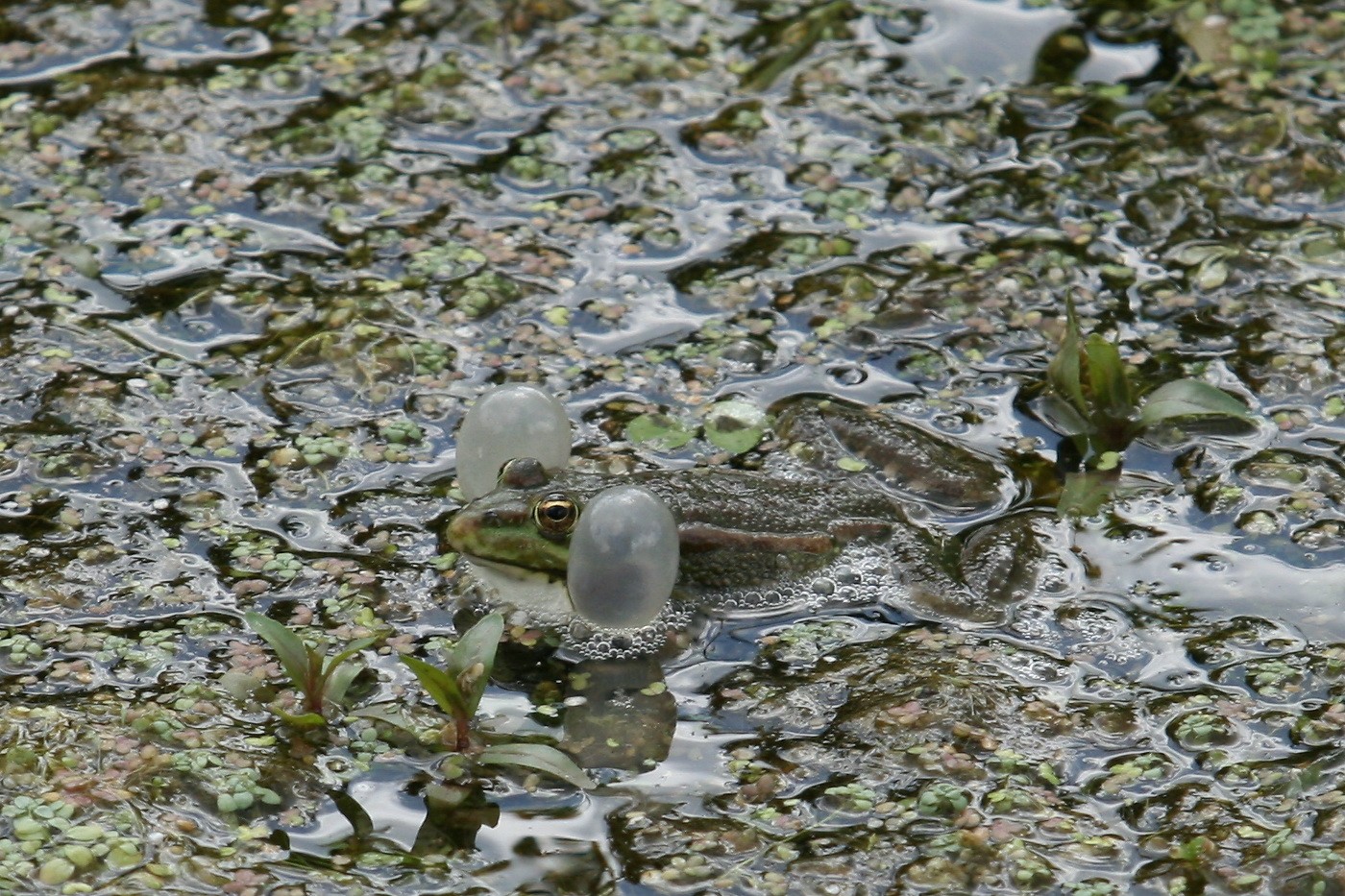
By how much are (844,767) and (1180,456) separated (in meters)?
1.73

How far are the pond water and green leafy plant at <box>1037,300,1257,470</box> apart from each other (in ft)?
0.26

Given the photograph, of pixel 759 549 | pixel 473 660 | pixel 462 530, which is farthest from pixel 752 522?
pixel 473 660

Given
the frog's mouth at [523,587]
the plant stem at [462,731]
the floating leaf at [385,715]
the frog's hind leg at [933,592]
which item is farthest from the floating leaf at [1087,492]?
the floating leaf at [385,715]

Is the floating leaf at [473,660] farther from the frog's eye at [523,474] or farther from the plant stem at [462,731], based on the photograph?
the frog's eye at [523,474]

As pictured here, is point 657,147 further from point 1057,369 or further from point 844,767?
point 844,767

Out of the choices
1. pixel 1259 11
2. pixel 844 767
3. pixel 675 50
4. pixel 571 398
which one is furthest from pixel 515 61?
pixel 844 767

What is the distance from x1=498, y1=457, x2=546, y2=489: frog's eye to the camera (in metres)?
4.11

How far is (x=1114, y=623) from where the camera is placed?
4281mm

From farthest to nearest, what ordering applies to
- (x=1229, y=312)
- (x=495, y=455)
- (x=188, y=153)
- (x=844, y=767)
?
(x=188, y=153) < (x=1229, y=312) < (x=495, y=455) < (x=844, y=767)

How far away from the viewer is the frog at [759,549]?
4.06 meters

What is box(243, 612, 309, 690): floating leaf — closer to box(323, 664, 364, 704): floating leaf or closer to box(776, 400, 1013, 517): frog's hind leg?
box(323, 664, 364, 704): floating leaf

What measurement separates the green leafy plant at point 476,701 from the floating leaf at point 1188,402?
6.84ft

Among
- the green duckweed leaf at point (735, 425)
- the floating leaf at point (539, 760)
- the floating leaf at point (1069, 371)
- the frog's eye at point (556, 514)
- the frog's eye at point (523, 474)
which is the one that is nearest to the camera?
the floating leaf at point (539, 760)

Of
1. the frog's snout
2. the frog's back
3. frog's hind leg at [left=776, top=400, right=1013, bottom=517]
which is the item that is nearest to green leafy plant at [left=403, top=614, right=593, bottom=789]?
the frog's snout
